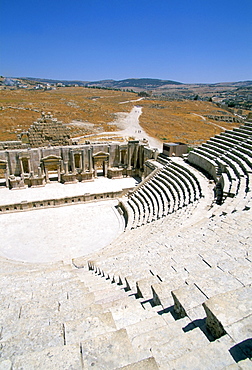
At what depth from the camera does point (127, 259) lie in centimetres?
1020

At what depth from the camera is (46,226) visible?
1948 centimetres

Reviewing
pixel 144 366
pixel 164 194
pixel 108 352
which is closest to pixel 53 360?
pixel 108 352

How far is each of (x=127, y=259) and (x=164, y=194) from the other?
11.5 meters

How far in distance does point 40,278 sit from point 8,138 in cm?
3622

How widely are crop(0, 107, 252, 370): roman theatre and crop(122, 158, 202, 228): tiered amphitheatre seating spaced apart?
128 millimetres

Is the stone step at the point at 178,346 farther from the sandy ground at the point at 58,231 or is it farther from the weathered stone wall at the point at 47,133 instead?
the weathered stone wall at the point at 47,133

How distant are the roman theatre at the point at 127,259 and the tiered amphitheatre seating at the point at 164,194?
128mm

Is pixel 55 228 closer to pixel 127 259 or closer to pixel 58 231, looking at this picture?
pixel 58 231

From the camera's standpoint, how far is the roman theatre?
4.01 metres

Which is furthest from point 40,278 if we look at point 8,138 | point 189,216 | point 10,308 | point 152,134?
point 152,134

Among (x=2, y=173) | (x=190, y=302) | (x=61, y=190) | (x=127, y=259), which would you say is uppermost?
(x=190, y=302)

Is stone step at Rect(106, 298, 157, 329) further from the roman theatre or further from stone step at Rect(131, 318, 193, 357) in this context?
stone step at Rect(131, 318, 193, 357)

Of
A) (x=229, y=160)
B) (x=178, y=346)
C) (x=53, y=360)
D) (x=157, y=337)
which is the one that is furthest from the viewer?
(x=229, y=160)

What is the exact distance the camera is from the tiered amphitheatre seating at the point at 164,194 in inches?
723
